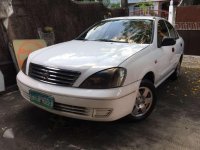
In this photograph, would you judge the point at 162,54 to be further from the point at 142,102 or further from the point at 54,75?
the point at 54,75

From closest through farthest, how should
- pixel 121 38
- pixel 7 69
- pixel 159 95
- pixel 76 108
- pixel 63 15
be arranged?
pixel 76 108, pixel 121 38, pixel 159 95, pixel 7 69, pixel 63 15

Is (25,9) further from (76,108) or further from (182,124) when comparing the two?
(182,124)

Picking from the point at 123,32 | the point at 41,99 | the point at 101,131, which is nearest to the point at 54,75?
the point at 41,99

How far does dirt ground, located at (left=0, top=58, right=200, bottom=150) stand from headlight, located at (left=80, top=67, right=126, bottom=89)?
29.8 inches

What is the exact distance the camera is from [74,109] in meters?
3.06

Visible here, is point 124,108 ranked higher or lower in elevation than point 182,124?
higher

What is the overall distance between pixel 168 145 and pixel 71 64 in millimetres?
1571

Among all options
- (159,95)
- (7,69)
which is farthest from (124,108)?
(7,69)

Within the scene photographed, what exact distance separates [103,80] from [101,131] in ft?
2.81

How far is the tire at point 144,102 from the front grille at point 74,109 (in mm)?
773

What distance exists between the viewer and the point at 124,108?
3127 mm

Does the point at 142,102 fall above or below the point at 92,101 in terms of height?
below

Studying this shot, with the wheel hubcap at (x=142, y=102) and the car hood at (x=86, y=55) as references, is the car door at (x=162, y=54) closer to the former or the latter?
the car hood at (x=86, y=55)

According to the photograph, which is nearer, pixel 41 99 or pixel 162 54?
pixel 41 99
